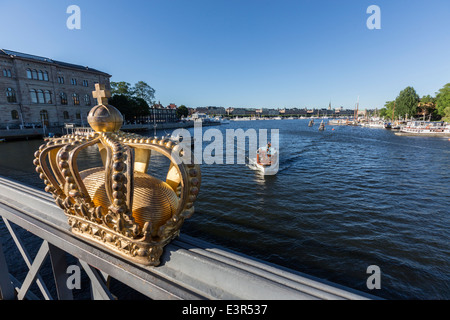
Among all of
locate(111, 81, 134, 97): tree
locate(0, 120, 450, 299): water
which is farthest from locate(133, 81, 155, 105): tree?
locate(0, 120, 450, 299): water

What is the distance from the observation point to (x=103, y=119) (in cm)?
196

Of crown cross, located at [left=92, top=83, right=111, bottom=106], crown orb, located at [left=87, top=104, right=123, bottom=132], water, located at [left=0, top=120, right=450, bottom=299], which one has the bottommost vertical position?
water, located at [left=0, top=120, right=450, bottom=299]

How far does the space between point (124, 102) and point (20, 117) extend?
77.3ft

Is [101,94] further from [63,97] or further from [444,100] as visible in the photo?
[444,100]

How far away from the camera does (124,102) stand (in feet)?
206

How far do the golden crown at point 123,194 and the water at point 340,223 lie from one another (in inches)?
282

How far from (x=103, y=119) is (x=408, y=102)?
343ft

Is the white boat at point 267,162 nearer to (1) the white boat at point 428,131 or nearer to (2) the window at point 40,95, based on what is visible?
(1) the white boat at point 428,131

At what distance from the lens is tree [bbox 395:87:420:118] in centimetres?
7756

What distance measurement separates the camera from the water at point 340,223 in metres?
7.40

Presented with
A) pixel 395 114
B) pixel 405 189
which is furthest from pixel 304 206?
pixel 395 114

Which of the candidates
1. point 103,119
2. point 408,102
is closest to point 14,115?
point 103,119

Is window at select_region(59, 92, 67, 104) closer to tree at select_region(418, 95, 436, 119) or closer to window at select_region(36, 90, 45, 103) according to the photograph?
window at select_region(36, 90, 45, 103)

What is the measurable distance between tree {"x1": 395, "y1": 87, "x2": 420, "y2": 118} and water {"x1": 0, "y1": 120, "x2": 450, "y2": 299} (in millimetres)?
79649
